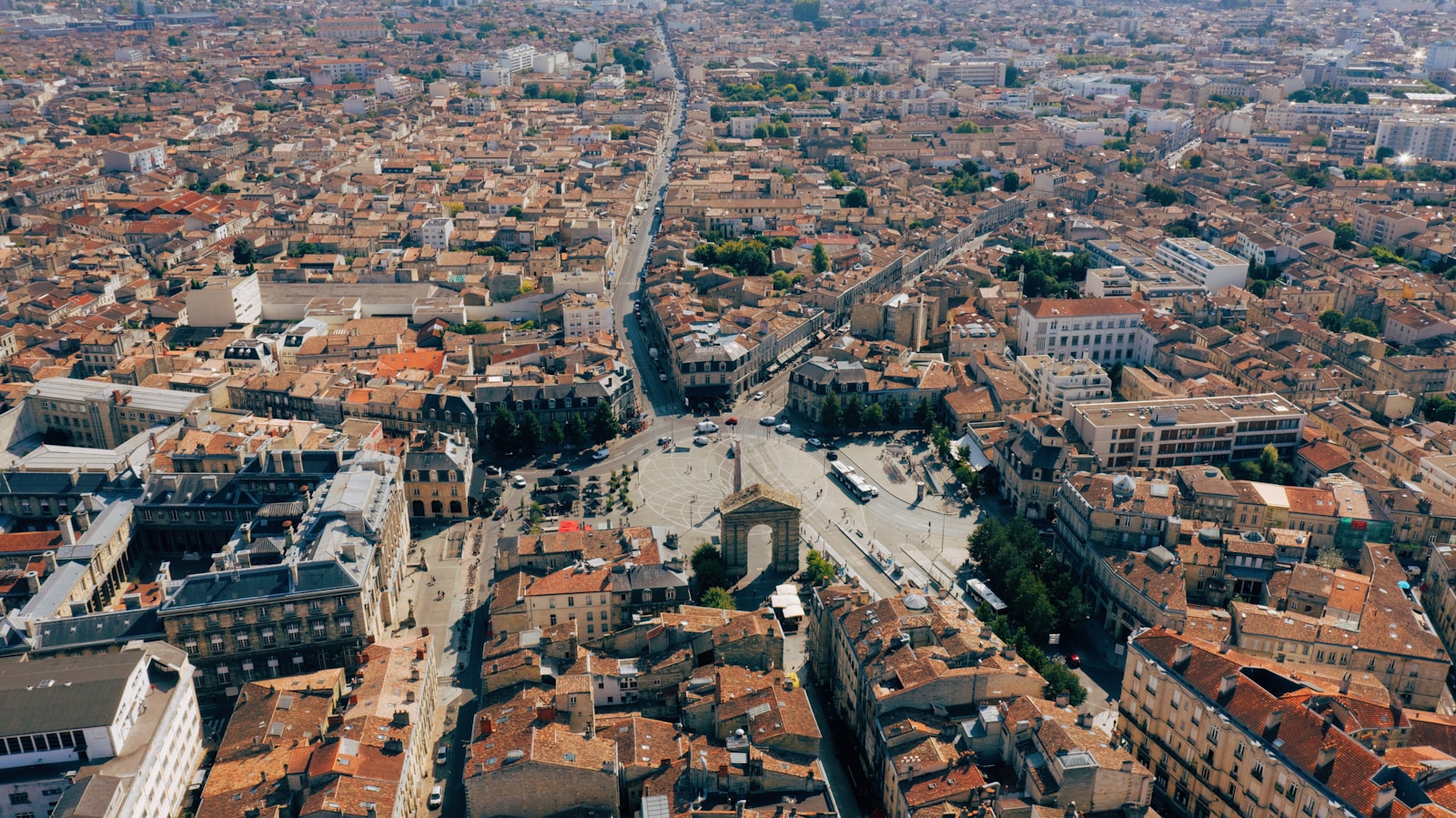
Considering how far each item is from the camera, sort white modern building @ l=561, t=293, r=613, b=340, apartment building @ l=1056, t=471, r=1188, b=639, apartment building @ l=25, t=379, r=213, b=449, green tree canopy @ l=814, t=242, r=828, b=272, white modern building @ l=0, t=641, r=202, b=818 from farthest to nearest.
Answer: green tree canopy @ l=814, t=242, r=828, b=272 → white modern building @ l=561, t=293, r=613, b=340 → apartment building @ l=25, t=379, r=213, b=449 → apartment building @ l=1056, t=471, r=1188, b=639 → white modern building @ l=0, t=641, r=202, b=818

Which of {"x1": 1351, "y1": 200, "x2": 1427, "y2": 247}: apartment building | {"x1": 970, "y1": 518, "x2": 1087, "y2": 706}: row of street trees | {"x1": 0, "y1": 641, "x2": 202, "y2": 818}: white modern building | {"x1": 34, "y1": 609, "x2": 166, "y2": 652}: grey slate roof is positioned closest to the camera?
{"x1": 0, "y1": 641, "x2": 202, "y2": 818}: white modern building

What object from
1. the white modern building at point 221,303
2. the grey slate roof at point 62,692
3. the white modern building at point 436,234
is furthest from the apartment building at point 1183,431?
the white modern building at point 436,234

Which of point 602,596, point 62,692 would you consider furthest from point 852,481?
point 62,692

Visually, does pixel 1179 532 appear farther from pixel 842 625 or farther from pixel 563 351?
pixel 563 351

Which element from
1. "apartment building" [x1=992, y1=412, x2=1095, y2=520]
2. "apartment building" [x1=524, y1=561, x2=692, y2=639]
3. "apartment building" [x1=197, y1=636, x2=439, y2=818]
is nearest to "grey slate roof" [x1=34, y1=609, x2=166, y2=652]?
"apartment building" [x1=197, y1=636, x2=439, y2=818]

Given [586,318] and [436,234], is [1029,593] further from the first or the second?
[436,234]

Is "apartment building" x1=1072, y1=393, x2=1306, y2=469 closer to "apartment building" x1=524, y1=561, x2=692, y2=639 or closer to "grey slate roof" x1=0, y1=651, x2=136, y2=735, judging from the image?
"apartment building" x1=524, y1=561, x2=692, y2=639
